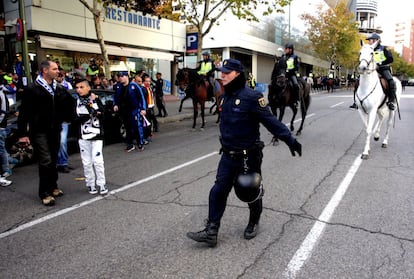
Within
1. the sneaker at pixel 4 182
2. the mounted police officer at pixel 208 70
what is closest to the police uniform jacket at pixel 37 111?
the sneaker at pixel 4 182

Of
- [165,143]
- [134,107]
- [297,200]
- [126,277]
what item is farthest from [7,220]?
[165,143]

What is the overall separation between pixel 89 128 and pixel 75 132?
3.51 meters

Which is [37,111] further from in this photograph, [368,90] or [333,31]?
[333,31]

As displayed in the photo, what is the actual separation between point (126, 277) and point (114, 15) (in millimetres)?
19025

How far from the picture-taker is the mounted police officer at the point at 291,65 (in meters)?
10.4

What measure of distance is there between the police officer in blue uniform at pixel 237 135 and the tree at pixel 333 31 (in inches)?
1898

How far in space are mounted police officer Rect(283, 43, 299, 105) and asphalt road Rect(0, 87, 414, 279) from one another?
3634 mm

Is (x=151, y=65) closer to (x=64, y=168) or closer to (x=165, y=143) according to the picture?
(x=165, y=143)

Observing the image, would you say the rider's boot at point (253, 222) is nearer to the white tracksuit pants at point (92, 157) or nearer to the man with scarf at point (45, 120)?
the white tracksuit pants at point (92, 157)

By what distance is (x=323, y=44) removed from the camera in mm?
49375

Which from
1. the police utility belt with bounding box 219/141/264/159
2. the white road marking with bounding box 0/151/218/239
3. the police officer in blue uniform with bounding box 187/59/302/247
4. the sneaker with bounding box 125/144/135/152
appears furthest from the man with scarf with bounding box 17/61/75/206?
the sneaker with bounding box 125/144/135/152

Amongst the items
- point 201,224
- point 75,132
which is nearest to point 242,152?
point 201,224

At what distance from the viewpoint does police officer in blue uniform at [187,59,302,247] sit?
3.61 m

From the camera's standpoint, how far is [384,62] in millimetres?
8742
